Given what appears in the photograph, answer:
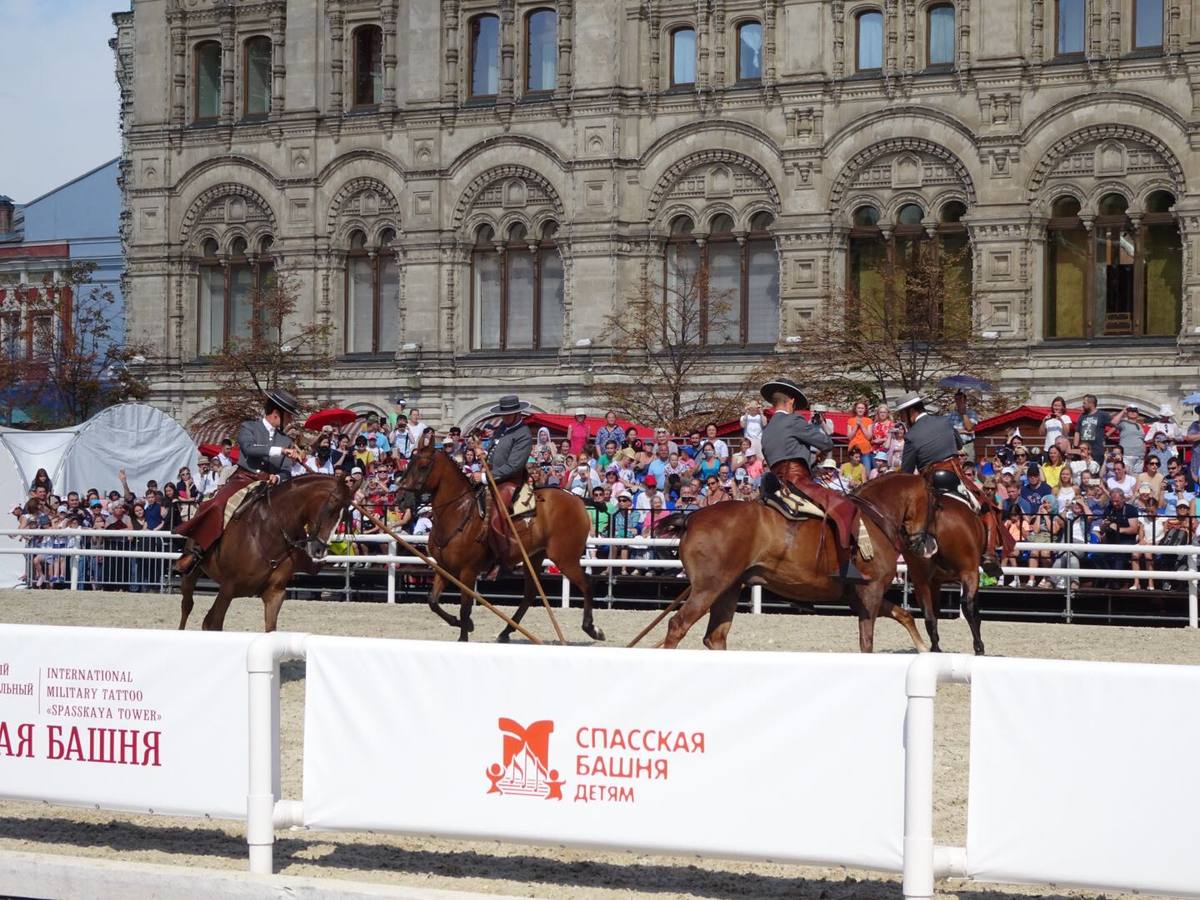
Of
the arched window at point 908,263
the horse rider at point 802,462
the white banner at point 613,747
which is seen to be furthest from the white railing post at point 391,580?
the white banner at point 613,747

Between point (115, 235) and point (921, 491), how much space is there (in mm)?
54551

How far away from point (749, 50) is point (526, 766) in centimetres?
3673

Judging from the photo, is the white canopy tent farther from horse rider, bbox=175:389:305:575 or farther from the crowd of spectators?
horse rider, bbox=175:389:305:575

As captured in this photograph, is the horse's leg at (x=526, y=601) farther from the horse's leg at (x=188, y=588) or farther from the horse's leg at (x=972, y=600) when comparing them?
the horse's leg at (x=972, y=600)

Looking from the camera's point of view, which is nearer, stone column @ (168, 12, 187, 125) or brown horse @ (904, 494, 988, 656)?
brown horse @ (904, 494, 988, 656)

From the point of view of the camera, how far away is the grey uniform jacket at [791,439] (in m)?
16.6

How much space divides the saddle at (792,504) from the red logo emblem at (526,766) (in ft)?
24.2

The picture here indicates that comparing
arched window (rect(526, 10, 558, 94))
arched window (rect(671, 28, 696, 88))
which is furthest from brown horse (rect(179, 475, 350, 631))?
arched window (rect(526, 10, 558, 94))

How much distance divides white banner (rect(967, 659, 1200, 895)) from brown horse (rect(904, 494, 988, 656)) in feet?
31.7

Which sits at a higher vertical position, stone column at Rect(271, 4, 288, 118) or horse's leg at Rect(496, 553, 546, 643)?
stone column at Rect(271, 4, 288, 118)

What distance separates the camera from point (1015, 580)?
25219mm

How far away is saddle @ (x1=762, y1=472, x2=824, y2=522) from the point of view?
16469 millimetres

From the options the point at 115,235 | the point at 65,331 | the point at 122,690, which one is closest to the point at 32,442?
the point at 65,331

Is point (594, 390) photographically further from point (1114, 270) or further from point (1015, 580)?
point (1015, 580)
